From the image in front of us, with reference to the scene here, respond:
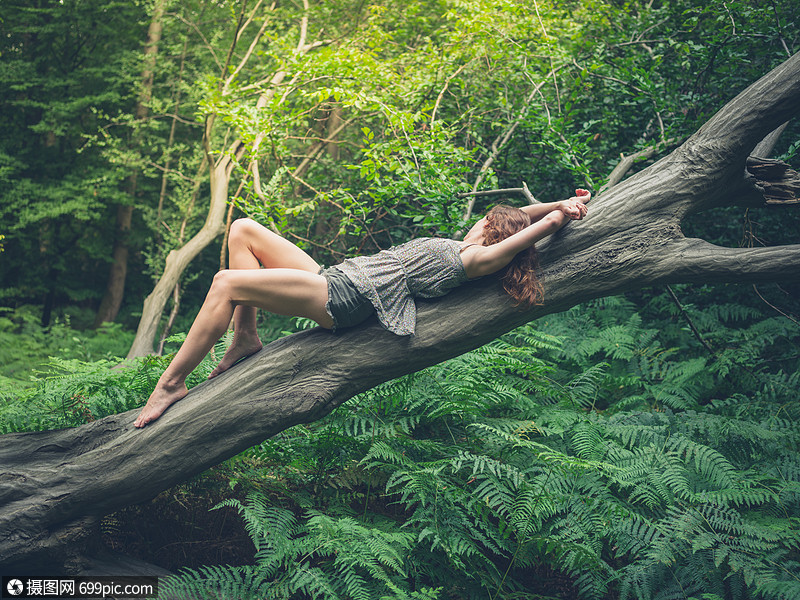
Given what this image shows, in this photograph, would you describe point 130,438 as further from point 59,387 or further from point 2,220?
point 2,220

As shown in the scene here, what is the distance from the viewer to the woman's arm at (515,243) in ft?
9.95

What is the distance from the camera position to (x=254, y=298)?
10.2ft

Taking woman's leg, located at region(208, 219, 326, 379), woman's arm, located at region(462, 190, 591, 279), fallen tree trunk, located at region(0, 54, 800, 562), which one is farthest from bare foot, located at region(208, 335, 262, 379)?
woman's arm, located at region(462, 190, 591, 279)

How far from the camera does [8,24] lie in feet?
33.7

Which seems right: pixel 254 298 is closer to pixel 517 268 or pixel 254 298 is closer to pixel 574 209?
pixel 517 268

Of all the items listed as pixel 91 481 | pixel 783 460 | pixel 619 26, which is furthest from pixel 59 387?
pixel 619 26

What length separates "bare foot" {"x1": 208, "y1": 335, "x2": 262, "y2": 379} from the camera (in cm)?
344

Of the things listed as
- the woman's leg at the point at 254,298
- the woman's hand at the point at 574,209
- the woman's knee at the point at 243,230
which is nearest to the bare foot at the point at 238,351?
the woman's leg at the point at 254,298

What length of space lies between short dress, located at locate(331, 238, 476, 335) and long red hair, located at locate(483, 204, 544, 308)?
236 millimetres

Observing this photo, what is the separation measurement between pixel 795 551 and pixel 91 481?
164 inches

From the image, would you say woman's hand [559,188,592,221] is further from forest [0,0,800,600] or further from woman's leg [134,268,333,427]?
woman's leg [134,268,333,427]

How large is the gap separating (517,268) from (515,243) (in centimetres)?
20

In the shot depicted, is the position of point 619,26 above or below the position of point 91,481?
above

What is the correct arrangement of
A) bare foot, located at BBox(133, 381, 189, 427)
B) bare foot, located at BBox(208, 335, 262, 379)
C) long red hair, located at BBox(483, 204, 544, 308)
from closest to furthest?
long red hair, located at BBox(483, 204, 544, 308) < bare foot, located at BBox(133, 381, 189, 427) < bare foot, located at BBox(208, 335, 262, 379)
